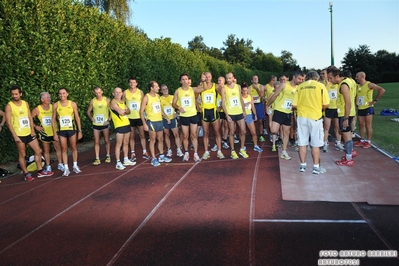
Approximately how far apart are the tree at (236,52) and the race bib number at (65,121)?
71.8 metres

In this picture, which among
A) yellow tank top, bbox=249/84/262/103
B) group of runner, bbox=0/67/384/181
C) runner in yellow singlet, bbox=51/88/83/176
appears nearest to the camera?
group of runner, bbox=0/67/384/181

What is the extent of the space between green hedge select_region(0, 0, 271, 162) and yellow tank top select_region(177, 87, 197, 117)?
12.5 feet

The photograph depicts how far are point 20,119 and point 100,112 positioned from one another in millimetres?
1723

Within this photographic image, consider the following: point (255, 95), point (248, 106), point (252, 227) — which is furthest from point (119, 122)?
point (255, 95)

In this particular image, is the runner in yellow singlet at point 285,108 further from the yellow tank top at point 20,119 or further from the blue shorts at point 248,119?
the yellow tank top at point 20,119

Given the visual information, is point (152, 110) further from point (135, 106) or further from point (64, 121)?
point (64, 121)

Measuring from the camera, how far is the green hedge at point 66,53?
23.3 ft

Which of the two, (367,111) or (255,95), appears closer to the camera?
(367,111)

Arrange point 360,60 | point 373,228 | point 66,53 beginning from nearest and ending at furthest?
1. point 373,228
2. point 66,53
3. point 360,60

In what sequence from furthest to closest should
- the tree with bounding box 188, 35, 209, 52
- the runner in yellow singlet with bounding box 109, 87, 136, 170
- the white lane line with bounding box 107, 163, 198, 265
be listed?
the tree with bounding box 188, 35, 209, 52 < the runner in yellow singlet with bounding box 109, 87, 136, 170 < the white lane line with bounding box 107, 163, 198, 265

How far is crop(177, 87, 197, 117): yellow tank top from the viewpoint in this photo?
6988 mm

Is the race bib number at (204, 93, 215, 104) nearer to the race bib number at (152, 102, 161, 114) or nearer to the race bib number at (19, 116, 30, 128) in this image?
the race bib number at (152, 102, 161, 114)

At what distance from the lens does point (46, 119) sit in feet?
22.0

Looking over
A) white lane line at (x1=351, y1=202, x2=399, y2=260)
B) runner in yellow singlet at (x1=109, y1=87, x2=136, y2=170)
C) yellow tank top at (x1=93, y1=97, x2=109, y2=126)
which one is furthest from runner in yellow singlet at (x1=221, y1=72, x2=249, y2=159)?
white lane line at (x1=351, y1=202, x2=399, y2=260)
